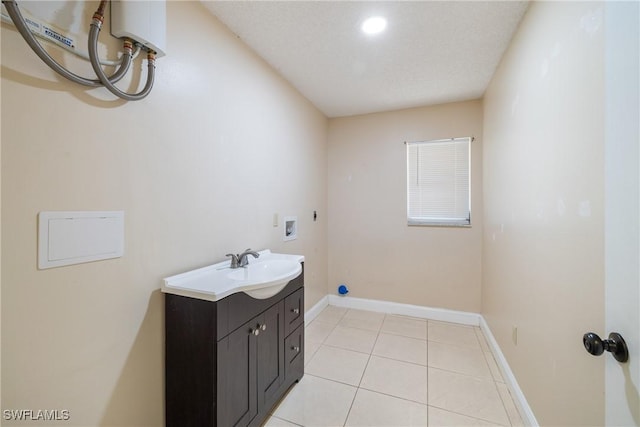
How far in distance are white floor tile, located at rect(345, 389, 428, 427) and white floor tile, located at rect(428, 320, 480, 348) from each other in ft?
3.34

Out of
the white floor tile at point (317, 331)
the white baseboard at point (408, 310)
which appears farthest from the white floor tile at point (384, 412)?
the white baseboard at point (408, 310)

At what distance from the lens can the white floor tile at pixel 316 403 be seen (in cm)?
155

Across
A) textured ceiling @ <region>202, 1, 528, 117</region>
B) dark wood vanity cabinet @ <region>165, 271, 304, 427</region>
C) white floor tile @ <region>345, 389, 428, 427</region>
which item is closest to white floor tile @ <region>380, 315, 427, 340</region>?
white floor tile @ <region>345, 389, 428, 427</region>

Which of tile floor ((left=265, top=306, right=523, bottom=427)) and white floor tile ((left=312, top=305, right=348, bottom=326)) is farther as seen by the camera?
white floor tile ((left=312, top=305, right=348, bottom=326))

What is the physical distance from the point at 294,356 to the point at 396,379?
79cm

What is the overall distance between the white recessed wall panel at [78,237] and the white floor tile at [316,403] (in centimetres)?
136

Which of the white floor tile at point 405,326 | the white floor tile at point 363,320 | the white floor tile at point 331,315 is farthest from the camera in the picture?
the white floor tile at point 331,315

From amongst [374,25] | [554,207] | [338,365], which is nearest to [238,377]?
[338,365]

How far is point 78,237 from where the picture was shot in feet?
3.21

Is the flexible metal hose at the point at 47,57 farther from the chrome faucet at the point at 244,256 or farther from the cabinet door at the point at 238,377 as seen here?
the cabinet door at the point at 238,377

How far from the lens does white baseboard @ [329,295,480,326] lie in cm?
286

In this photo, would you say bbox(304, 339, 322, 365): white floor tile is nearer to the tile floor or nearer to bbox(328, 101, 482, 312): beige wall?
the tile floor

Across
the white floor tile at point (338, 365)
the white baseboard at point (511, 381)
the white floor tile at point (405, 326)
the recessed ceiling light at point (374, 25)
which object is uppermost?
the recessed ceiling light at point (374, 25)

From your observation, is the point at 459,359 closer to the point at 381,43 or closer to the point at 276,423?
the point at 276,423
